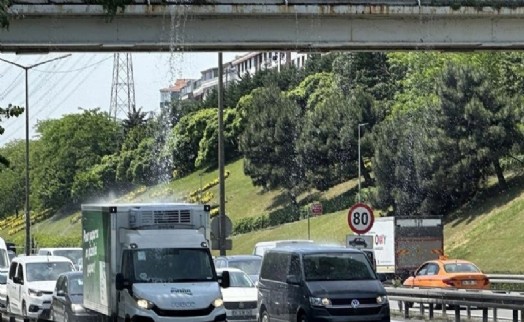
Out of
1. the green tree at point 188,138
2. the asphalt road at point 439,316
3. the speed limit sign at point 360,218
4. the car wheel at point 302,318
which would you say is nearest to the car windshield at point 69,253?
the asphalt road at point 439,316

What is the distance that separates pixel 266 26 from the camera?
2853cm

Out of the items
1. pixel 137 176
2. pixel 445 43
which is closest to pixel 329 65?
A: pixel 137 176

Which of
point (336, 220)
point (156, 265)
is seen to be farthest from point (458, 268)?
point (336, 220)

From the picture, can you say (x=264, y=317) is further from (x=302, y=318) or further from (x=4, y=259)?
(x=4, y=259)

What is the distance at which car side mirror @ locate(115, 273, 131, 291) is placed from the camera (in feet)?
74.7

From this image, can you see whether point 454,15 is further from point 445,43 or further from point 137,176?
point 137,176

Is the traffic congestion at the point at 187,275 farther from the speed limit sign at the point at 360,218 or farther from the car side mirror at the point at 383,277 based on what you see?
the car side mirror at the point at 383,277

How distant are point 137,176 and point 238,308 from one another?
91.4 m

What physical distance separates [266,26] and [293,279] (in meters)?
6.11

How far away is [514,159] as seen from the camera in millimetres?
81625

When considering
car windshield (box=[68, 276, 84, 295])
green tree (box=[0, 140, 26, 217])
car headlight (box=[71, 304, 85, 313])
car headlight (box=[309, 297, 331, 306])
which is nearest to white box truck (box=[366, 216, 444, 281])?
car windshield (box=[68, 276, 84, 295])

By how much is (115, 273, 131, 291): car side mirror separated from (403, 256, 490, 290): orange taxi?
1696 cm

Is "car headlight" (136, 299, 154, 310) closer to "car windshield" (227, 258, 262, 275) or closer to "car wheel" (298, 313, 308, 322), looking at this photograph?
"car wheel" (298, 313, 308, 322)

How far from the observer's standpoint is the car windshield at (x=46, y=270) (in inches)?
1427
